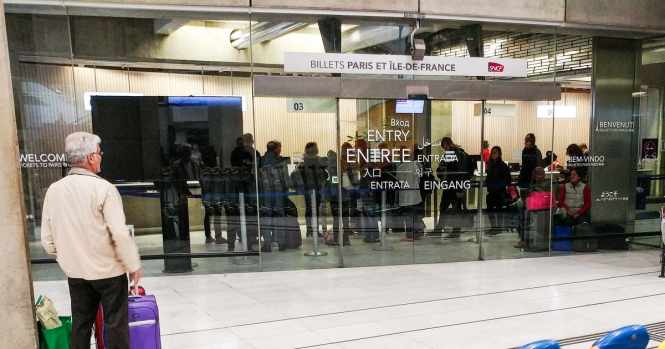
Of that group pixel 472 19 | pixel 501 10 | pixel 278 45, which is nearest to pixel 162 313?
pixel 278 45

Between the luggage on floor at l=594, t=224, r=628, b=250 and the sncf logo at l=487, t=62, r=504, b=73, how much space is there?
3282mm

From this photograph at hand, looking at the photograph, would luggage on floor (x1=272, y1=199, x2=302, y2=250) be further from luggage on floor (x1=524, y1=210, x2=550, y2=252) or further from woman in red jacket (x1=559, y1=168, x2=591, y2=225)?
woman in red jacket (x1=559, y1=168, x2=591, y2=225)

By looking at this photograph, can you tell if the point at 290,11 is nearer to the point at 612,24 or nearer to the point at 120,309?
the point at 120,309

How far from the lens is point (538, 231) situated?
7.65 meters

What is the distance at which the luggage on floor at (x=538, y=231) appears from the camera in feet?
25.0

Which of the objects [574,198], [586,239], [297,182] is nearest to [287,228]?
[297,182]

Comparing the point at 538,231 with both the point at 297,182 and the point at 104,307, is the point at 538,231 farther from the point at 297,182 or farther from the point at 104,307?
the point at 104,307

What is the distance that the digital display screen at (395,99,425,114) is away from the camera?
22.6 ft

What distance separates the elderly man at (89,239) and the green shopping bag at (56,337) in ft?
0.30

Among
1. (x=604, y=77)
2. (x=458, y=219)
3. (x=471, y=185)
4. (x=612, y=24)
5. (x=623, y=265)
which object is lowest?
(x=623, y=265)

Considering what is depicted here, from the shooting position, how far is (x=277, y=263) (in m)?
6.82

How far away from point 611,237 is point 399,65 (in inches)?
189

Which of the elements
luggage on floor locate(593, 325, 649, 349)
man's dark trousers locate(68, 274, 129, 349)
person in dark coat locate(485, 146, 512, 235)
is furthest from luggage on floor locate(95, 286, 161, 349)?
person in dark coat locate(485, 146, 512, 235)

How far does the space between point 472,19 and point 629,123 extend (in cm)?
339
